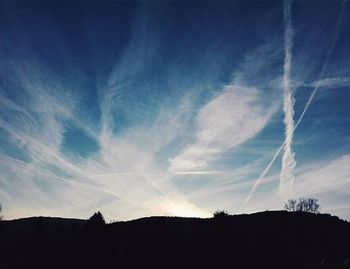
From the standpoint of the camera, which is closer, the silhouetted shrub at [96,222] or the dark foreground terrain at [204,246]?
the dark foreground terrain at [204,246]

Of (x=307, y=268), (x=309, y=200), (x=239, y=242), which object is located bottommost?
(x=307, y=268)

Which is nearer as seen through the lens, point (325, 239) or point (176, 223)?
point (325, 239)

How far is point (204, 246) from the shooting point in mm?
41812

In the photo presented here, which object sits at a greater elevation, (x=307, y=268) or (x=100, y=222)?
(x=100, y=222)

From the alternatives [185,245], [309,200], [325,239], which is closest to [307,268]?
[325,239]

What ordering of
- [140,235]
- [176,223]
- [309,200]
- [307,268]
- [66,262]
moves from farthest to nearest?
[309,200], [176,223], [140,235], [66,262], [307,268]

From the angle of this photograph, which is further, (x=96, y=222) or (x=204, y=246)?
(x=96, y=222)

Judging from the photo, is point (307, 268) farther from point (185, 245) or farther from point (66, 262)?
point (66, 262)

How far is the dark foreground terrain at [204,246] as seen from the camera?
134 ft

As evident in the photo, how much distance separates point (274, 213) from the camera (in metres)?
52.9

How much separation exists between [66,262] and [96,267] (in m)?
4.74

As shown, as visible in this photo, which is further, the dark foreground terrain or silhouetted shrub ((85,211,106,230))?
silhouetted shrub ((85,211,106,230))

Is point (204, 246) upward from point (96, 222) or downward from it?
downward

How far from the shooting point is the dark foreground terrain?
40750 millimetres
